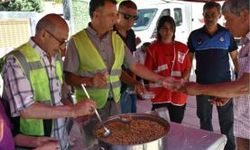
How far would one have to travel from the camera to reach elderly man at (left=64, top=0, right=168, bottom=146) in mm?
2369

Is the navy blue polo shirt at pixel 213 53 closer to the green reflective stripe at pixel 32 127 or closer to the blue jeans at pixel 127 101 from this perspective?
the blue jeans at pixel 127 101

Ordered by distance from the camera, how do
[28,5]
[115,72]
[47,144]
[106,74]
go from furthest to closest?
1. [28,5]
2. [115,72]
3. [106,74]
4. [47,144]

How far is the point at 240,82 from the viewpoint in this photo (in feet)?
6.34

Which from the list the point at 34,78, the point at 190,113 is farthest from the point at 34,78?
the point at 190,113

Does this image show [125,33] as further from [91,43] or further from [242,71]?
[242,71]

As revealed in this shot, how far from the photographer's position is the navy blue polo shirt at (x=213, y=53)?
3.33 m

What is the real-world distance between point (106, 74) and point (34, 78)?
71 centimetres

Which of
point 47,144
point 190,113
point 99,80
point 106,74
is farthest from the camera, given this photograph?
point 190,113

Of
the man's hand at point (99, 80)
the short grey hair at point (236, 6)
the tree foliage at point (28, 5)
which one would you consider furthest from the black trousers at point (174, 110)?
the tree foliage at point (28, 5)

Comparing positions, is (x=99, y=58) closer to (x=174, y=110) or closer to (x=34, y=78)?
(x=34, y=78)

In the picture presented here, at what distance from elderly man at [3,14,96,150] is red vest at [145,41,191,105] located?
59.1 inches

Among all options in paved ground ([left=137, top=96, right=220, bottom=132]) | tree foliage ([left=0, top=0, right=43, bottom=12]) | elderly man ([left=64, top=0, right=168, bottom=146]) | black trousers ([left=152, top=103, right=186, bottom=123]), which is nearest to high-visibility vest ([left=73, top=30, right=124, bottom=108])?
elderly man ([left=64, top=0, right=168, bottom=146])

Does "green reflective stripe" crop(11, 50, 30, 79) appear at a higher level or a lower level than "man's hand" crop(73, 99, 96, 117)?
higher

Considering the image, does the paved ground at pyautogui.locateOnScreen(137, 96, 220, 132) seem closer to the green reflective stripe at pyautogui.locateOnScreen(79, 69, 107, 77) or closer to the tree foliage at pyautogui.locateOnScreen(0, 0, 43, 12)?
the green reflective stripe at pyautogui.locateOnScreen(79, 69, 107, 77)
